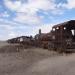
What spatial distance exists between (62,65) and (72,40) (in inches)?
421

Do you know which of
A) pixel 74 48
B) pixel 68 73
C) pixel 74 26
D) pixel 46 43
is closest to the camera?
pixel 68 73

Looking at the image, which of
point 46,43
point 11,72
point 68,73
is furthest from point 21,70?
point 46,43

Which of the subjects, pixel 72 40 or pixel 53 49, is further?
pixel 53 49

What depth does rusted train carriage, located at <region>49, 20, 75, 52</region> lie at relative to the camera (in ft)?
83.3

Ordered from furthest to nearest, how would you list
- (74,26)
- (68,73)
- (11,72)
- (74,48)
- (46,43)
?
(46,43) < (74,26) < (74,48) < (11,72) < (68,73)

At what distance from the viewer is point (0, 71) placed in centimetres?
1521

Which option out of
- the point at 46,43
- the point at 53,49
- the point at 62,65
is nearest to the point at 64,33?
the point at 53,49

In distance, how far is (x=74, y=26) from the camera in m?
26.9

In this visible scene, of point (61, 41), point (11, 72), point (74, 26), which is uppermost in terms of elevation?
point (74, 26)

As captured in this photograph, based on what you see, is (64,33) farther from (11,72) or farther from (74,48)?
(11,72)

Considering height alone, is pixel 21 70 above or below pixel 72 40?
below

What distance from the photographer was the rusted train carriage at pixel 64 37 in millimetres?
25395

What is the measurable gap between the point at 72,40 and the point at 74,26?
1.99 metres

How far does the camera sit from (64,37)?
2659cm
